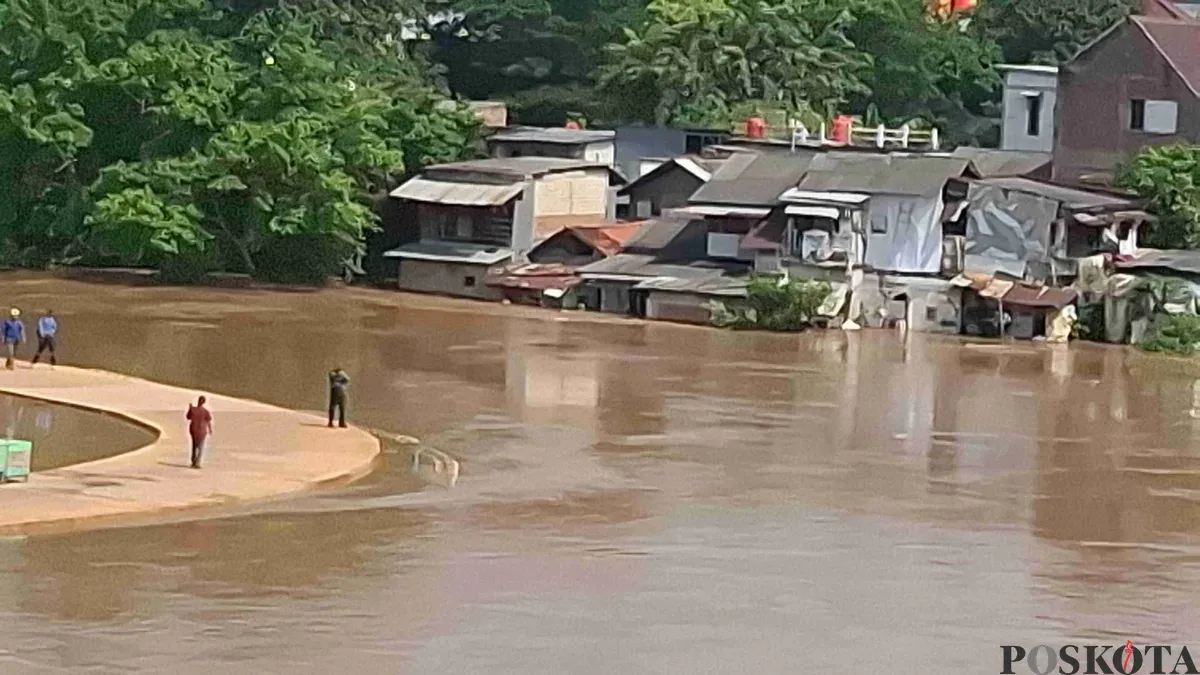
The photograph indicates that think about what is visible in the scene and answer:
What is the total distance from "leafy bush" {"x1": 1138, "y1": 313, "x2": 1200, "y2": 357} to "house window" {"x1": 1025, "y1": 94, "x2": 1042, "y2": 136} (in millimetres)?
14826

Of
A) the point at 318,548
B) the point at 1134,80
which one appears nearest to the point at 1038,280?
the point at 1134,80

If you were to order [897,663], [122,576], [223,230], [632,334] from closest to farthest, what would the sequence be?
[897,663], [122,576], [632,334], [223,230]

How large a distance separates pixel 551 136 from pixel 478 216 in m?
4.45

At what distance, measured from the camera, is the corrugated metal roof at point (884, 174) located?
5116cm

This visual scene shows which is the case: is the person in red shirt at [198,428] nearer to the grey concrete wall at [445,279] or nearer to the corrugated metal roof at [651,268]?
the corrugated metal roof at [651,268]

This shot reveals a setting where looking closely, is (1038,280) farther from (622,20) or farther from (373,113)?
(622,20)

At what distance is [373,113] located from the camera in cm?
5688

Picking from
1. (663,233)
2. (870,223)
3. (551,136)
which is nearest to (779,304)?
(870,223)

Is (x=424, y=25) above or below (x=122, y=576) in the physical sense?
above

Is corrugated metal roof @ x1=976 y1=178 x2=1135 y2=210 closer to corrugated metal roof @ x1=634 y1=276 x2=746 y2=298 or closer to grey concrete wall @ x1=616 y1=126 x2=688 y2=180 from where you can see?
corrugated metal roof @ x1=634 y1=276 x2=746 y2=298

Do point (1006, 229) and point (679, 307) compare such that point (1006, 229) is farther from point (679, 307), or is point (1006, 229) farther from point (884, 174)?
point (679, 307)

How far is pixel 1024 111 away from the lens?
62.0 meters

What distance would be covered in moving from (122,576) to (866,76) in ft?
162

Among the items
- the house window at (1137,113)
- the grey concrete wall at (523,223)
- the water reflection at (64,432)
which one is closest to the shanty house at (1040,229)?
the house window at (1137,113)
